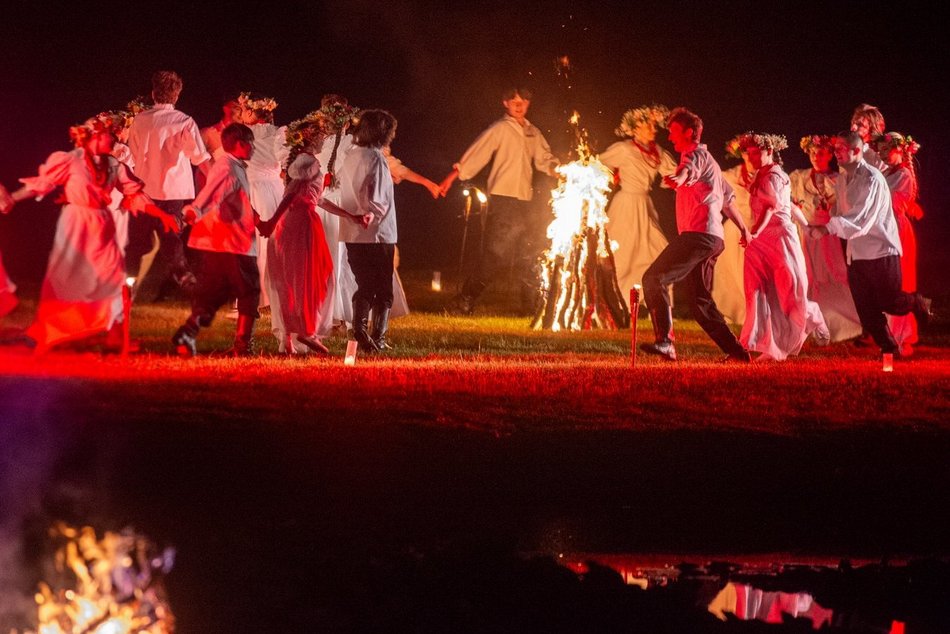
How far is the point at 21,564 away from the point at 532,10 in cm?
2084

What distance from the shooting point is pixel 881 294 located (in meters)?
14.1

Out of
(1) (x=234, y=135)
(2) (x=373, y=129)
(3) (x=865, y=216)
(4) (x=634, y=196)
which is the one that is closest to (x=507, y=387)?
(1) (x=234, y=135)

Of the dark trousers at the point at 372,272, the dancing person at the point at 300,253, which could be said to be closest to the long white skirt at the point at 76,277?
the dancing person at the point at 300,253

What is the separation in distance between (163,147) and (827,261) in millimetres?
7365

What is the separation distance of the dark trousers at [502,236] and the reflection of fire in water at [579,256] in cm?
104

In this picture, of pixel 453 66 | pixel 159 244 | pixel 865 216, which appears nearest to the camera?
pixel 865 216

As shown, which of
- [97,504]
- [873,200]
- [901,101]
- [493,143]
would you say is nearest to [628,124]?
[493,143]

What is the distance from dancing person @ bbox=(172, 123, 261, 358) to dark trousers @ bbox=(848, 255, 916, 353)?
18.7 feet

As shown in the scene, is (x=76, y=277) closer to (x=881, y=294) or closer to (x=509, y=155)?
(x=509, y=155)

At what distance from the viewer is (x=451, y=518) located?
288 inches

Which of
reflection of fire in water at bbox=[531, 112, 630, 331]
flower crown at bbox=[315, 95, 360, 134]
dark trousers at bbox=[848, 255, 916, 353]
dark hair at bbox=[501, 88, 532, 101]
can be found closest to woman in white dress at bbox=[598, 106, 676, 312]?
reflection of fire in water at bbox=[531, 112, 630, 331]

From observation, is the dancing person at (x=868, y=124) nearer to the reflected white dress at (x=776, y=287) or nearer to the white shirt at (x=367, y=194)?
the reflected white dress at (x=776, y=287)

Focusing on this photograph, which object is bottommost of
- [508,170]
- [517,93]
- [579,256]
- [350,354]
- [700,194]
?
[350,354]

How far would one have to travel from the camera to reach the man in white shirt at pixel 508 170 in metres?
17.8
